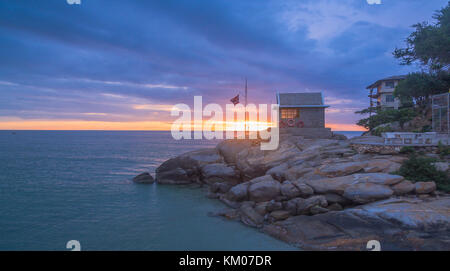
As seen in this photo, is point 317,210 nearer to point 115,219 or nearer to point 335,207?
point 335,207

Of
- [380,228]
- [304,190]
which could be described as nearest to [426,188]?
[380,228]

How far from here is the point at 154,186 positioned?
923 inches

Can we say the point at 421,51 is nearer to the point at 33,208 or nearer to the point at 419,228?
the point at 419,228

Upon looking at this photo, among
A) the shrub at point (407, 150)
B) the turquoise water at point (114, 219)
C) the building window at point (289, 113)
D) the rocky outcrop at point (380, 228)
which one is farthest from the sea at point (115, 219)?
the building window at point (289, 113)

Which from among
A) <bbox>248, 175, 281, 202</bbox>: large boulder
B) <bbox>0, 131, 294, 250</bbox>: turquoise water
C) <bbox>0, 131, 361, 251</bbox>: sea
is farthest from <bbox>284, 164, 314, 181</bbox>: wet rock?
<bbox>0, 131, 294, 250</bbox>: turquoise water

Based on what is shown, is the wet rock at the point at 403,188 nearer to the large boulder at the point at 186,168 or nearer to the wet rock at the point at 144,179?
the large boulder at the point at 186,168

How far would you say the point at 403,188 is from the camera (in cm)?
1181

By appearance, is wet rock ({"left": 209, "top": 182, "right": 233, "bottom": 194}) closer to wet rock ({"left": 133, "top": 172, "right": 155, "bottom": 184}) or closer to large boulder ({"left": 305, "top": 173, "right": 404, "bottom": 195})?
large boulder ({"left": 305, "top": 173, "right": 404, "bottom": 195})

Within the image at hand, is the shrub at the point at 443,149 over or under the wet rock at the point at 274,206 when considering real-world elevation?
over

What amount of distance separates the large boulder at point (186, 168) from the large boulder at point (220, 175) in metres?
1.57

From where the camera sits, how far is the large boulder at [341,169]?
14344 mm
